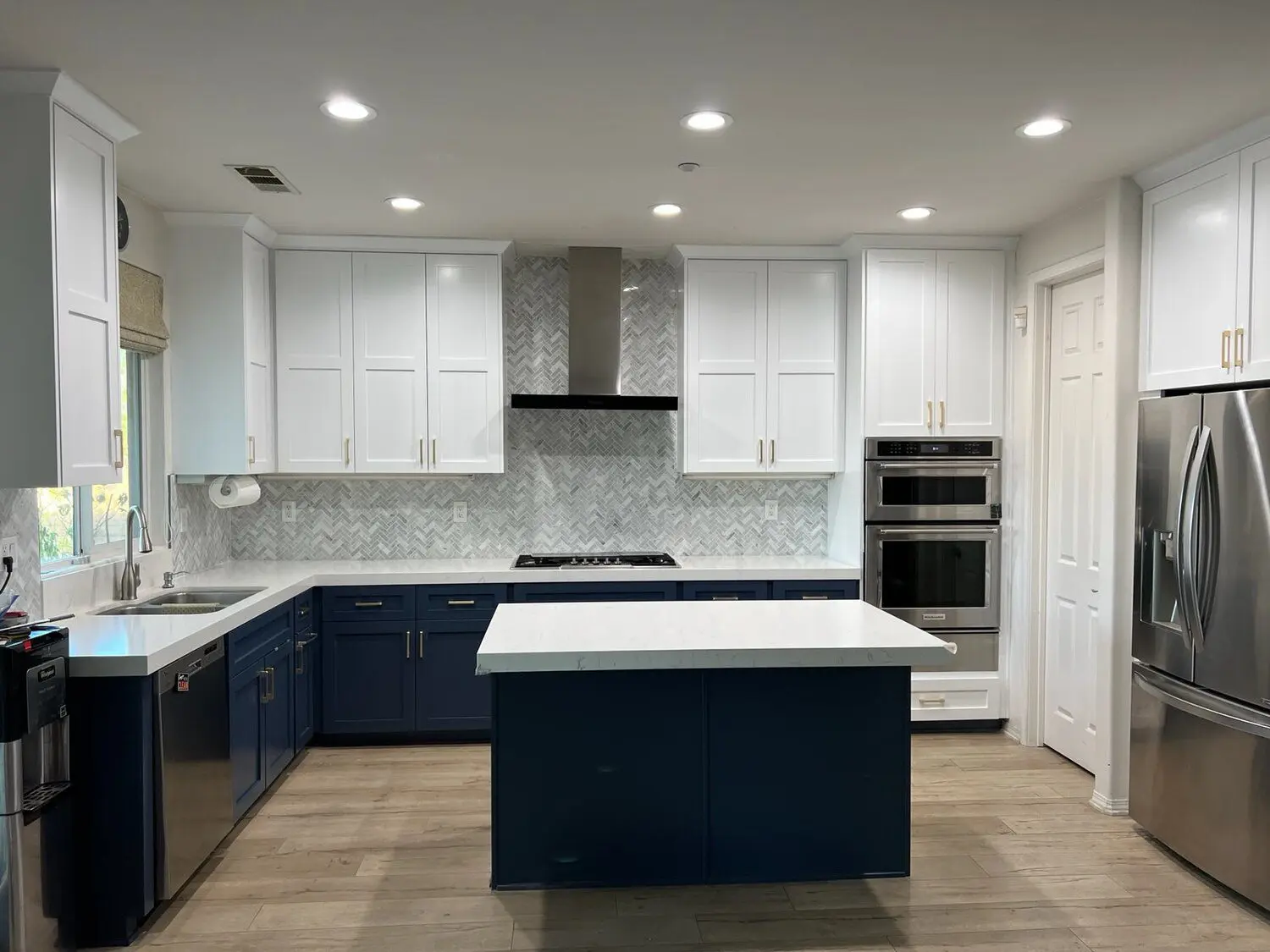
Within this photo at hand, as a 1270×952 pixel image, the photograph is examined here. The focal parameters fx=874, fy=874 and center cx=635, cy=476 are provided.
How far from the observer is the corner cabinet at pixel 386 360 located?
448cm

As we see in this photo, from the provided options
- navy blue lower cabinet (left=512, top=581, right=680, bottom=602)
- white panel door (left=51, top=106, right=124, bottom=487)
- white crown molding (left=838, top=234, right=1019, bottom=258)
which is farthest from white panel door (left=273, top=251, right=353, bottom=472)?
white crown molding (left=838, top=234, right=1019, bottom=258)

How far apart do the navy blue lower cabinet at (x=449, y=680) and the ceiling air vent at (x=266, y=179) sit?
2.08m

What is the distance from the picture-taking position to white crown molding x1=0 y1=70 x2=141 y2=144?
2525mm

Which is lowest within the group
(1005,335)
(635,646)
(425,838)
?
(425,838)

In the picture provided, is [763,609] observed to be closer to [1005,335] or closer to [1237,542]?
[1237,542]

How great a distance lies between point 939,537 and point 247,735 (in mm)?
3327

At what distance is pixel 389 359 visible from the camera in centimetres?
451

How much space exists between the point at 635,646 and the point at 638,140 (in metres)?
1.75

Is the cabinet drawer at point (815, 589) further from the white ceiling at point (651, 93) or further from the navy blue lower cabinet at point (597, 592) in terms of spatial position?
the white ceiling at point (651, 93)

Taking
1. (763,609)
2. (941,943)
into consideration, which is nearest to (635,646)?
(763,609)

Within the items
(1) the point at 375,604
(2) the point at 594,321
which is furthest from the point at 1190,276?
(1) the point at 375,604

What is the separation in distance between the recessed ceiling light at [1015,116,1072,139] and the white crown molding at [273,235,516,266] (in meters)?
2.51

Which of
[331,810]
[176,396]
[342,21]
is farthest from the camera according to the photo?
[176,396]

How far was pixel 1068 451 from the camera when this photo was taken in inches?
162
